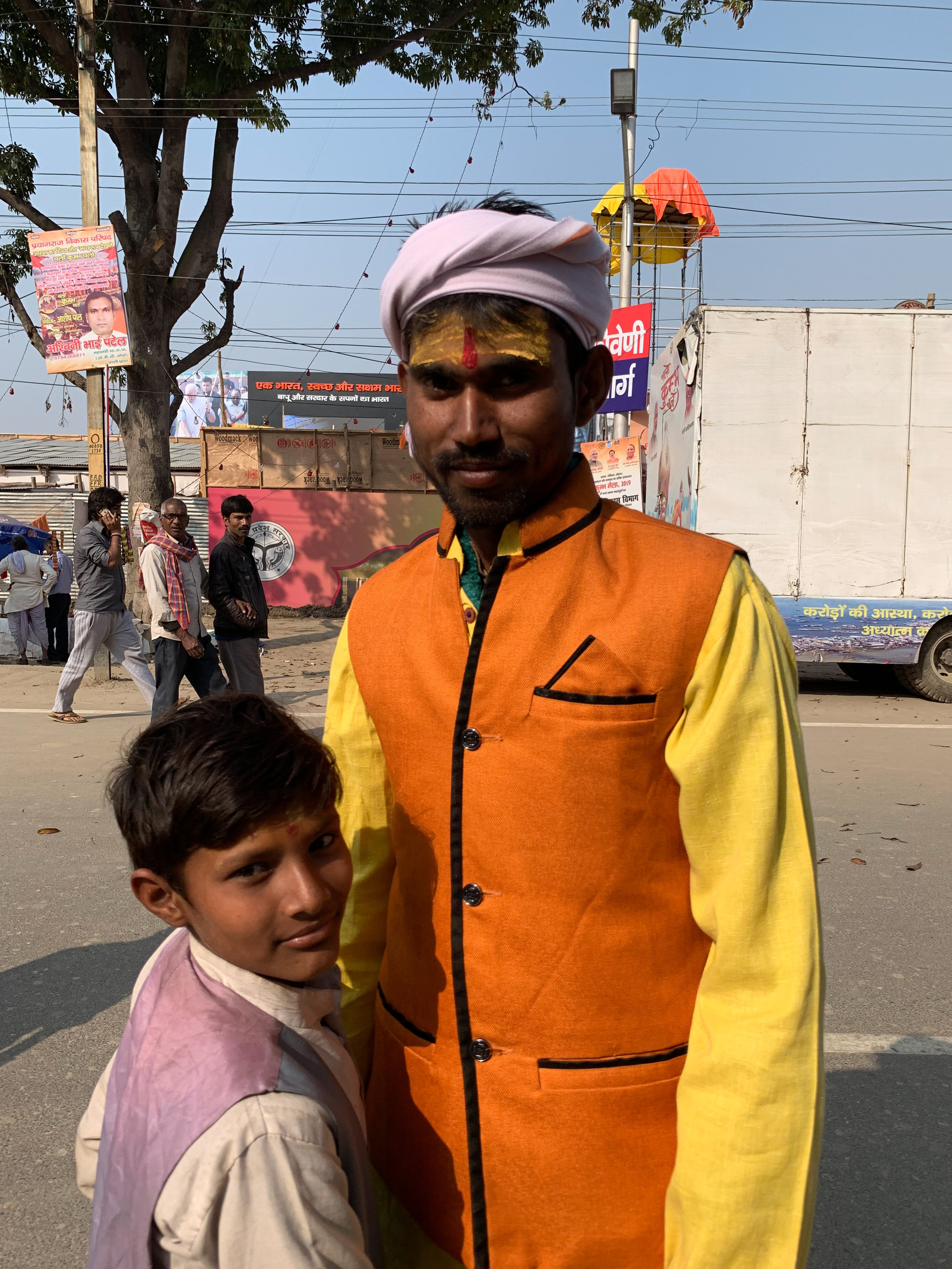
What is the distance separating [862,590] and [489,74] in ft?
26.9

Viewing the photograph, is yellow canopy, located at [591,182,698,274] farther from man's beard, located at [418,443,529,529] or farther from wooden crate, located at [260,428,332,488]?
man's beard, located at [418,443,529,529]

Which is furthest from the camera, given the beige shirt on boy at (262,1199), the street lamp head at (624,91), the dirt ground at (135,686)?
the street lamp head at (624,91)

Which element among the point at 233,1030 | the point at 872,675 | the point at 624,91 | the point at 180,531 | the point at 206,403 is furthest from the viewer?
the point at 206,403

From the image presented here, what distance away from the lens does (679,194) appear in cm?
1581

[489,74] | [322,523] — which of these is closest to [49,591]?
[322,523]

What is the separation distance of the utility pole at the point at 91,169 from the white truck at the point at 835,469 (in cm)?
594

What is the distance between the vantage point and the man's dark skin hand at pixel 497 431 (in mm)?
1262

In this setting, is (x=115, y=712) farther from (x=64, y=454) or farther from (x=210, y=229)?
(x=64, y=454)

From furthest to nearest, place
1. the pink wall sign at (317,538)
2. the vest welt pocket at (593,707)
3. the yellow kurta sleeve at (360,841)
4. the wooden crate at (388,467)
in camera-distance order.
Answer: the wooden crate at (388,467), the pink wall sign at (317,538), the yellow kurta sleeve at (360,841), the vest welt pocket at (593,707)

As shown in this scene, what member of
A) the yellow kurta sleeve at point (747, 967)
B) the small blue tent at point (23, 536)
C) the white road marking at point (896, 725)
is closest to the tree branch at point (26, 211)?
the small blue tent at point (23, 536)

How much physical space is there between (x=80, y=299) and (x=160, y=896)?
33.3 ft

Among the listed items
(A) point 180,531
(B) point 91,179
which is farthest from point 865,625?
(B) point 91,179

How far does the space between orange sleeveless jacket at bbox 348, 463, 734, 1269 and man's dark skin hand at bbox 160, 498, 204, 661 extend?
20.1ft

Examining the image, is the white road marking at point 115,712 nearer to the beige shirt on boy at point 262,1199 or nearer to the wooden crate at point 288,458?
the beige shirt on boy at point 262,1199
